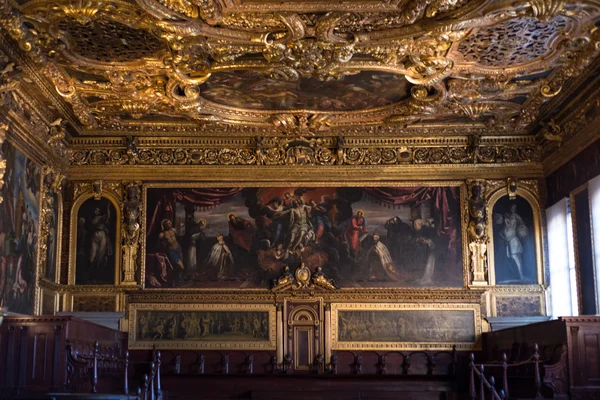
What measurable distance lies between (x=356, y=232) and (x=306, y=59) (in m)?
5.75

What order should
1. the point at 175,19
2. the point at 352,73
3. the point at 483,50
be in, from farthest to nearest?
the point at 352,73 < the point at 483,50 < the point at 175,19

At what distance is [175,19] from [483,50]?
5.57 metres

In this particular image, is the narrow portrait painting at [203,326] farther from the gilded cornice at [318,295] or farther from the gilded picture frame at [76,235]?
the gilded picture frame at [76,235]

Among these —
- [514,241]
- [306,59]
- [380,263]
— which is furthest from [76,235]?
[514,241]

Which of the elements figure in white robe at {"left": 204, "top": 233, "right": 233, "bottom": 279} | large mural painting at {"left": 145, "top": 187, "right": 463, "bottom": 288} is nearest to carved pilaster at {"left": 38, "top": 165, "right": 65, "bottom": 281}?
large mural painting at {"left": 145, "top": 187, "right": 463, "bottom": 288}

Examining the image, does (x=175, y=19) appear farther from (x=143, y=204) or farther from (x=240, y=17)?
(x=143, y=204)

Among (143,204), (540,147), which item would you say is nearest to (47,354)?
(143,204)

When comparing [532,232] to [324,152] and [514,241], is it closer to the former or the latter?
[514,241]

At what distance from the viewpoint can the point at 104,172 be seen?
18.5 m

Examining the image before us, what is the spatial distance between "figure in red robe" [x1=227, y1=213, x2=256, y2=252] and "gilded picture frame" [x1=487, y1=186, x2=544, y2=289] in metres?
5.74

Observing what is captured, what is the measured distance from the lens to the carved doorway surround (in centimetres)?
1762

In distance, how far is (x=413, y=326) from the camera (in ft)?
58.4

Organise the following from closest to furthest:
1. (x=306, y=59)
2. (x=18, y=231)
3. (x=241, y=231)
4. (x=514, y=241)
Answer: (x=306, y=59)
(x=18, y=231)
(x=514, y=241)
(x=241, y=231)

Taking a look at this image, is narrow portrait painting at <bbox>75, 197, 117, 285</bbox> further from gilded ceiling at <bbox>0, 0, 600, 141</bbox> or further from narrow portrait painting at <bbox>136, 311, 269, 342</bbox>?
gilded ceiling at <bbox>0, 0, 600, 141</bbox>
